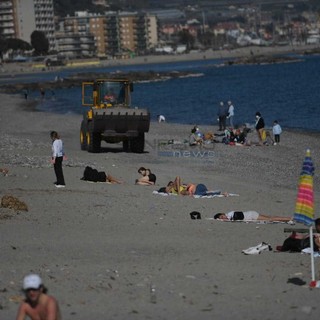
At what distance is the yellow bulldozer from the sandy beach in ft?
9.20

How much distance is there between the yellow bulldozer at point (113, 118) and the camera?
3064cm

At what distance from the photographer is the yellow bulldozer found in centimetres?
3064

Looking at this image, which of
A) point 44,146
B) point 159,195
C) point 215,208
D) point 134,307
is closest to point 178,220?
point 215,208

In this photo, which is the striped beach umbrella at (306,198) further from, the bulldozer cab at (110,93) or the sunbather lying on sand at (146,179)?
the bulldozer cab at (110,93)

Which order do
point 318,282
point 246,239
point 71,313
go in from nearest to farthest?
point 71,313 < point 318,282 < point 246,239

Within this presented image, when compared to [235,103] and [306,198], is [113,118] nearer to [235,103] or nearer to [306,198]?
[306,198]

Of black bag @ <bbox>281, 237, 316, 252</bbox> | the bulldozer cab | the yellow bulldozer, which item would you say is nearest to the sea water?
the yellow bulldozer

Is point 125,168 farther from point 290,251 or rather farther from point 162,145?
point 290,251

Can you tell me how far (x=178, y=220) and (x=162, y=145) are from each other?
17.3m

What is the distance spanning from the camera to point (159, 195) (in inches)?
835

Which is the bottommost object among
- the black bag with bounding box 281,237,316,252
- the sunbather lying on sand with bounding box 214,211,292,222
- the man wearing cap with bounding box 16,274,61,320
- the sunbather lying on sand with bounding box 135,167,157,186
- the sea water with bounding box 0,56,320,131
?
the sea water with bounding box 0,56,320,131

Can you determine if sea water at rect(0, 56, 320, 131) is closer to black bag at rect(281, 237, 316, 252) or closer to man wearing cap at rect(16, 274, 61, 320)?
black bag at rect(281, 237, 316, 252)

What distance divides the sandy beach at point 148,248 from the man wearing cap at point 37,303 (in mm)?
1930

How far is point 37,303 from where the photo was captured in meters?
9.52
